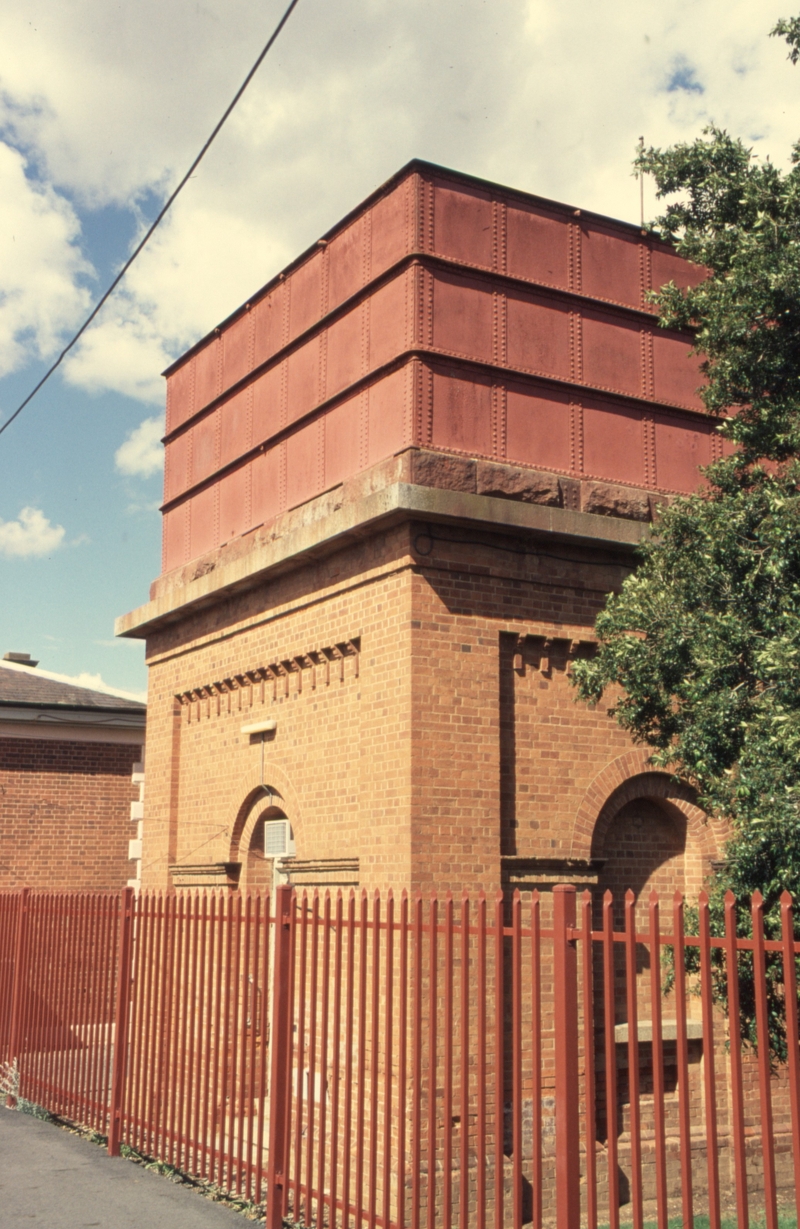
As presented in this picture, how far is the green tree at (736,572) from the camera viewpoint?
7441 millimetres

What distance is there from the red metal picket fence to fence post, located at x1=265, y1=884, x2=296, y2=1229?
0.01 m

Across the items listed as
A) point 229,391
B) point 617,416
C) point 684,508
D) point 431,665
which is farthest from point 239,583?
point 684,508

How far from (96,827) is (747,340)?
13942 millimetres

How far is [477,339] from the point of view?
11.0 meters

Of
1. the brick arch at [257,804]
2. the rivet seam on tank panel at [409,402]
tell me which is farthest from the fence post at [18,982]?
the rivet seam on tank panel at [409,402]

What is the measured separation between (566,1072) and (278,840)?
7673 mm

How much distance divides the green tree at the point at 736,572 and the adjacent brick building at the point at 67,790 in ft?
38.1

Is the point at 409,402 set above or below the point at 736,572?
above

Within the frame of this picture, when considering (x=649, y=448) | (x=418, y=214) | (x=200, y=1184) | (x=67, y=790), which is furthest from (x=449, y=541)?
(x=67, y=790)

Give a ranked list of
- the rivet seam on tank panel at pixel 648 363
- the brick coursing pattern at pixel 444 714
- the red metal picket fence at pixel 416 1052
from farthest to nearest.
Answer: the rivet seam on tank panel at pixel 648 363, the brick coursing pattern at pixel 444 714, the red metal picket fence at pixel 416 1052

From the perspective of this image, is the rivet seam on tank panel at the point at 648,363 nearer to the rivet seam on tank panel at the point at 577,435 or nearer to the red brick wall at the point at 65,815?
the rivet seam on tank panel at the point at 577,435

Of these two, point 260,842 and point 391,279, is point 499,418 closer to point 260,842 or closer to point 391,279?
point 391,279

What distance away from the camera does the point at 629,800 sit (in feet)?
36.6

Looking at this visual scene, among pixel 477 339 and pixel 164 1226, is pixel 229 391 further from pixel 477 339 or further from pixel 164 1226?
pixel 164 1226
